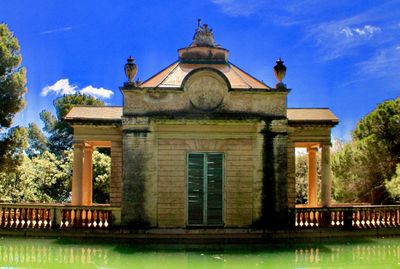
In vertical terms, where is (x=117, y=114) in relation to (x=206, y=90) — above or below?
below

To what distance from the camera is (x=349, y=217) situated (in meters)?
15.9

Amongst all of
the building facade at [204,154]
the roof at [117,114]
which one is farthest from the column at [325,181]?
the building facade at [204,154]

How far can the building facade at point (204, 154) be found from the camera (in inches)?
608

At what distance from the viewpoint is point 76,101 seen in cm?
4944

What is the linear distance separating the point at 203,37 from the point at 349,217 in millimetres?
9435

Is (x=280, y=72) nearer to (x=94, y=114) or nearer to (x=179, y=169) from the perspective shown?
(x=179, y=169)

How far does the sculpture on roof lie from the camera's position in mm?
20312

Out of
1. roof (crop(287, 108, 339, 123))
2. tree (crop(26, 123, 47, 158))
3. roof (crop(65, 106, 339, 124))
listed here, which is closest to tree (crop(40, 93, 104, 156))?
tree (crop(26, 123, 47, 158))

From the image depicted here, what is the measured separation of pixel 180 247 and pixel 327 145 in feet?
22.6

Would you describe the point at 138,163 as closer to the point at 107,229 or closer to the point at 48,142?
the point at 107,229

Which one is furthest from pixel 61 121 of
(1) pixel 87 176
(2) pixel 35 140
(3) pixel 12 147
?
(1) pixel 87 176

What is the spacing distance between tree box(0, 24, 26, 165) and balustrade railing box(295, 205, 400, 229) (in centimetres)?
1440

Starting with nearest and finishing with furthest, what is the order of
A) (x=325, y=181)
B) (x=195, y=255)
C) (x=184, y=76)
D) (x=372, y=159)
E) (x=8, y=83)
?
(x=195, y=255) < (x=184, y=76) < (x=325, y=181) < (x=8, y=83) < (x=372, y=159)

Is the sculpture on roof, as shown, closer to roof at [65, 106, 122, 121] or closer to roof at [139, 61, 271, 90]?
roof at [139, 61, 271, 90]
